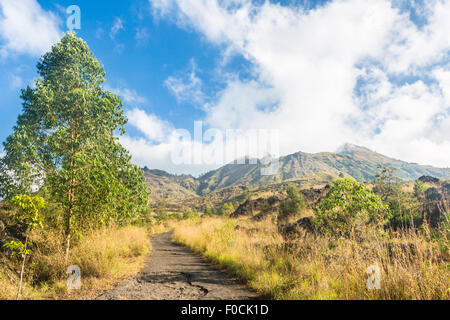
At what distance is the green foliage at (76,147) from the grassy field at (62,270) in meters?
0.72

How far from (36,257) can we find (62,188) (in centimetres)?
213

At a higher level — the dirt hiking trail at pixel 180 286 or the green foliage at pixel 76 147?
the green foliage at pixel 76 147

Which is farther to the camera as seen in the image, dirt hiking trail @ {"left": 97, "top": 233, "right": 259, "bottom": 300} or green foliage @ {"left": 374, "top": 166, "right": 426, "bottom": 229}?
green foliage @ {"left": 374, "top": 166, "right": 426, "bottom": 229}

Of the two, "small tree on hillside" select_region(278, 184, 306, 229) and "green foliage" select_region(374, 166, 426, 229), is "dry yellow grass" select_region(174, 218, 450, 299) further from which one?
"small tree on hillside" select_region(278, 184, 306, 229)

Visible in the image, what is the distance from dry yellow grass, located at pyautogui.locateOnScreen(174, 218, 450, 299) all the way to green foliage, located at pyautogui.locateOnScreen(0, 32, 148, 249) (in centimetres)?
507

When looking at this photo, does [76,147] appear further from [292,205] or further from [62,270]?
[292,205]

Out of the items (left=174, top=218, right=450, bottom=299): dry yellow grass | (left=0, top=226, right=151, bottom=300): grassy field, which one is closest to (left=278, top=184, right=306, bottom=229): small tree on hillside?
(left=174, top=218, right=450, bottom=299): dry yellow grass

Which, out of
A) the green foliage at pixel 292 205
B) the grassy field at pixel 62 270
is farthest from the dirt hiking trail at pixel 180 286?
the green foliage at pixel 292 205

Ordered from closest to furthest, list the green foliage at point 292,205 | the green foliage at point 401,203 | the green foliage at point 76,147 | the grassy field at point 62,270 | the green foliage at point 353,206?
1. the grassy field at point 62,270
2. the green foliage at point 353,206
3. the green foliage at point 76,147
4. the green foliage at point 401,203
5. the green foliage at point 292,205

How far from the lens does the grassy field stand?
4812mm

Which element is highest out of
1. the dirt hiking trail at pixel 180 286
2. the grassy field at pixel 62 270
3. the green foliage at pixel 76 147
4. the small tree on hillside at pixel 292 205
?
the green foliage at pixel 76 147

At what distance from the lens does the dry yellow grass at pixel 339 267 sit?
3254 millimetres

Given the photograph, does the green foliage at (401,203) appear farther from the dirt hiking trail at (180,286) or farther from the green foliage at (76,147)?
the green foliage at (76,147)
